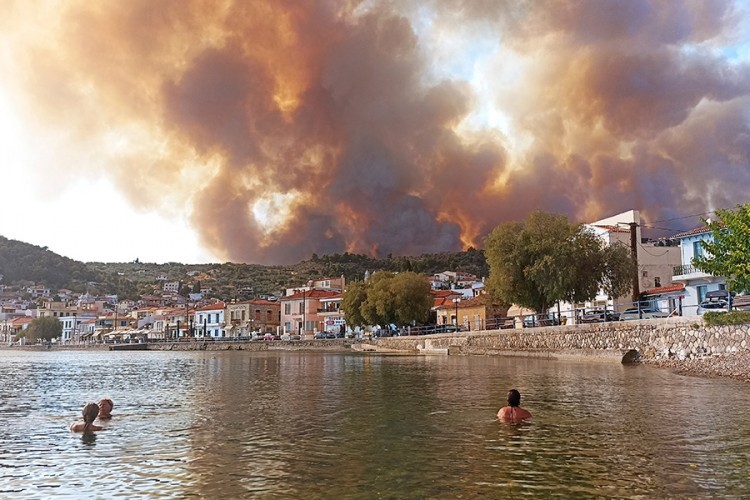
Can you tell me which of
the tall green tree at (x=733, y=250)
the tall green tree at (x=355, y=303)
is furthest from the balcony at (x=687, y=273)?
the tall green tree at (x=355, y=303)

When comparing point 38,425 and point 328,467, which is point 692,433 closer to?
point 328,467

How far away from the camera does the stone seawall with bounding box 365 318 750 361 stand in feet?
89.5

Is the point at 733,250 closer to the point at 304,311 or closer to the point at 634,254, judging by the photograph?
the point at 634,254

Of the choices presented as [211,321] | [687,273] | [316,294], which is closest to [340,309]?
[316,294]

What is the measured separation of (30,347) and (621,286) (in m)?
119

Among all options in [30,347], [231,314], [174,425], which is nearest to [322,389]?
[174,425]

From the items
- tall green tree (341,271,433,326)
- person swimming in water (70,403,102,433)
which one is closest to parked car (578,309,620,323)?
tall green tree (341,271,433,326)

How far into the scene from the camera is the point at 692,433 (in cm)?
1183

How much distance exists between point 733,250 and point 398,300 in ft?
168

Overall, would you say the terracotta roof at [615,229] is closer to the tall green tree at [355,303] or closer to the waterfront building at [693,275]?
the waterfront building at [693,275]

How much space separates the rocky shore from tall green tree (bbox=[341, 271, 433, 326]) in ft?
156

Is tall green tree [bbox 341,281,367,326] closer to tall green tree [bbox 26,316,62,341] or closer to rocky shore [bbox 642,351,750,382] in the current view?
rocky shore [bbox 642,351,750,382]

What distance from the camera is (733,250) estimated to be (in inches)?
1014

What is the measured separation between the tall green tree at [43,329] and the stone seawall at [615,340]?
110 metres
